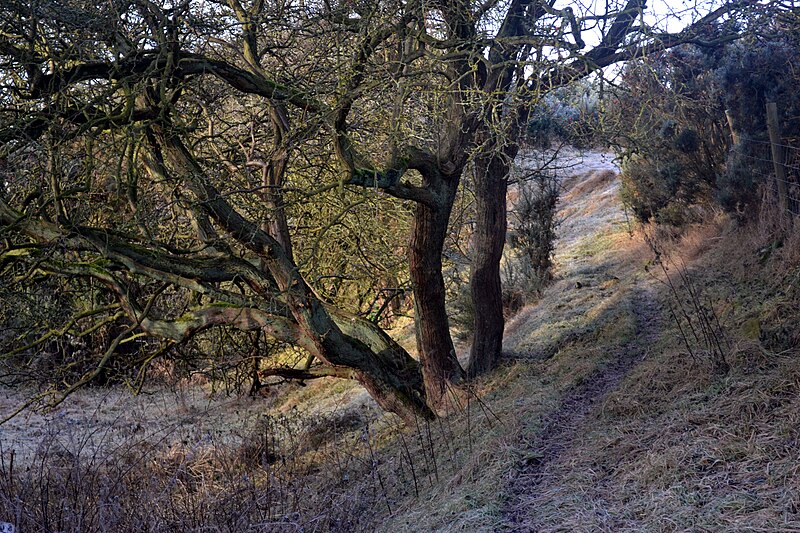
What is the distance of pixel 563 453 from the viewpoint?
5.77m

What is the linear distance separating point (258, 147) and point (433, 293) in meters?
2.73

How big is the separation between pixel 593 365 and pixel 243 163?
4.44 meters

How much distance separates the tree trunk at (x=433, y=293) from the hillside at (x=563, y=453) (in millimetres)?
573

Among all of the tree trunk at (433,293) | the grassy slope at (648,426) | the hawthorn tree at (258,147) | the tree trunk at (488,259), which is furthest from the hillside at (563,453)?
the hawthorn tree at (258,147)

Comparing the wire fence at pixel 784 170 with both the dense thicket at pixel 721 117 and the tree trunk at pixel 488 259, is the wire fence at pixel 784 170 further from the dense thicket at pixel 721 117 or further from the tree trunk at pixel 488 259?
the tree trunk at pixel 488 259

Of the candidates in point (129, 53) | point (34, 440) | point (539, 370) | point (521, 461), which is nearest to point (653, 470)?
point (521, 461)

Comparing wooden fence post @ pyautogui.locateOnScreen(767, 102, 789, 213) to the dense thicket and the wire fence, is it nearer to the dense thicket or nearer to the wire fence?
the wire fence

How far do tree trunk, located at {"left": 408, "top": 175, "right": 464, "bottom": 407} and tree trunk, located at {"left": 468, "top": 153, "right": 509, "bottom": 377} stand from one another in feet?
1.67

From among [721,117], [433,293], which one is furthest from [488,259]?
[721,117]

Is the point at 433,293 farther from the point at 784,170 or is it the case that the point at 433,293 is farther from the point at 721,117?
the point at 721,117

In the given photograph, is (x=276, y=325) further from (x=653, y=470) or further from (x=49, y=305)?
(x=653, y=470)

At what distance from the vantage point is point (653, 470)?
4848 millimetres

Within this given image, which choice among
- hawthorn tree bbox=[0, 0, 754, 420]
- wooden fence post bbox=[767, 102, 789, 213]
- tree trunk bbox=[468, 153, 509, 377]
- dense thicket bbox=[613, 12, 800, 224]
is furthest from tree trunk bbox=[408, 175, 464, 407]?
wooden fence post bbox=[767, 102, 789, 213]

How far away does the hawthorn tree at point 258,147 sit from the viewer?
21.6 feet
